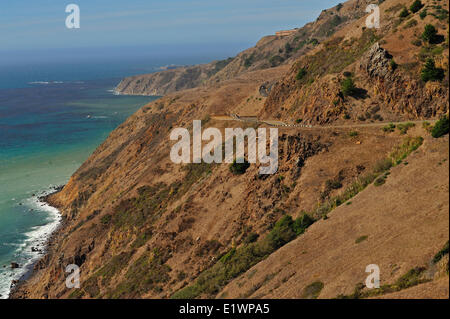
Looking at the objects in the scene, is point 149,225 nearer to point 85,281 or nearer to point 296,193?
point 85,281

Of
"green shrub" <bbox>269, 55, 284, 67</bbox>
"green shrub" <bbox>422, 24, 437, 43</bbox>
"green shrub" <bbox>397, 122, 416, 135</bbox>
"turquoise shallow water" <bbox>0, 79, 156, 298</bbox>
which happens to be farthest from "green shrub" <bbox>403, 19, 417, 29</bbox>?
"green shrub" <bbox>269, 55, 284, 67</bbox>

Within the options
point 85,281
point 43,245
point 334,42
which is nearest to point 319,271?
point 85,281

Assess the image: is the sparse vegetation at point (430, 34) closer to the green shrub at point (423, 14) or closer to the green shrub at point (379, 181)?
the green shrub at point (423, 14)

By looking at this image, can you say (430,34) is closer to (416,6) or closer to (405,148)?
(416,6)

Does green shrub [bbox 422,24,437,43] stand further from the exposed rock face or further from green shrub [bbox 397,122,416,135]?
green shrub [bbox 397,122,416,135]

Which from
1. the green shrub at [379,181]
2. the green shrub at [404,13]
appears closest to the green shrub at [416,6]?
the green shrub at [404,13]
